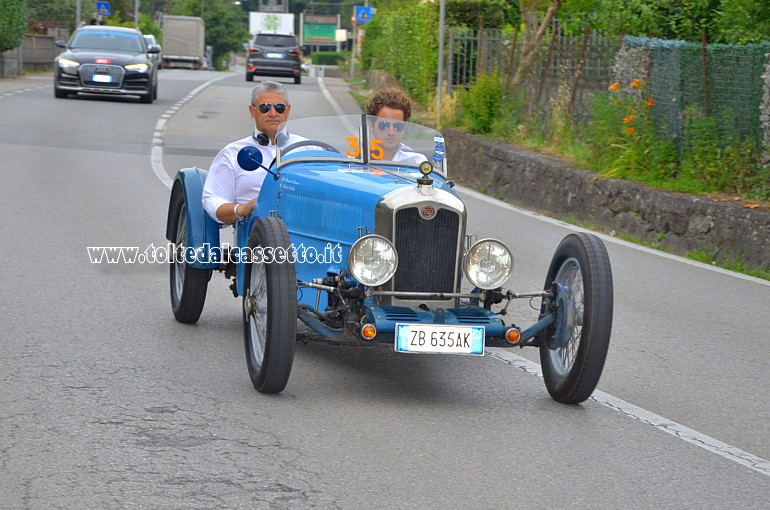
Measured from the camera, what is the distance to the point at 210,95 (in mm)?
36688

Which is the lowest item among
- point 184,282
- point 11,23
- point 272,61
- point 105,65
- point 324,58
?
point 324,58

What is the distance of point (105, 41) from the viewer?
101 ft

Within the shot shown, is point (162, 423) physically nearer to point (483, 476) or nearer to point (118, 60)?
point (483, 476)

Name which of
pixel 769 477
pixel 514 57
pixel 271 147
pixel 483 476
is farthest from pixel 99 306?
pixel 514 57

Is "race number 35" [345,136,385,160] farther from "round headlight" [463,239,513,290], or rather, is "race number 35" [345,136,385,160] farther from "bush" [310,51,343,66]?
"bush" [310,51,343,66]

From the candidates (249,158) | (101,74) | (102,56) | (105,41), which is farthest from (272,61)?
(249,158)

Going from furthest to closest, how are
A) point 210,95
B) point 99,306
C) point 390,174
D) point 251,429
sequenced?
point 210,95 → point 99,306 → point 390,174 → point 251,429

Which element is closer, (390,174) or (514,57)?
(390,174)

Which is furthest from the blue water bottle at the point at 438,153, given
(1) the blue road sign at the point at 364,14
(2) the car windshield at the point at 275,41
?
(1) the blue road sign at the point at 364,14

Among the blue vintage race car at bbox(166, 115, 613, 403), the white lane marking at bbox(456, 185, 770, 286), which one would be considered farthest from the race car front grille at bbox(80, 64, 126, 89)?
the blue vintage race car at bbox(166, 115, 613, 403)

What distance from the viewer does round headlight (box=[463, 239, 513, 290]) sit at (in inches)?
261

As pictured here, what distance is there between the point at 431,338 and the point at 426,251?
22.6 inches

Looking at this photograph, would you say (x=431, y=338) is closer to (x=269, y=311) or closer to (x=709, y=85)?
(x=269, y=311)

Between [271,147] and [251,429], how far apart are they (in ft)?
8.70
